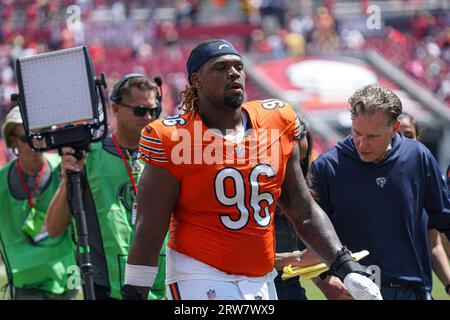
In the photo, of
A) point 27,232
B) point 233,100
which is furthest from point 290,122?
point 27,232

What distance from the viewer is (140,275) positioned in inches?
169

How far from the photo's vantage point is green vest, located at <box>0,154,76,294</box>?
6473mm

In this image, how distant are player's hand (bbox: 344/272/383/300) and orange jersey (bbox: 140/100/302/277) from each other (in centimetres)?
40

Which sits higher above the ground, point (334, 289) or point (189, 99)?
point (189, 99)

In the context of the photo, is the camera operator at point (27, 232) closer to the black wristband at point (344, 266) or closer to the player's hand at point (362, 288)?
the black wristband at point (344, 266)

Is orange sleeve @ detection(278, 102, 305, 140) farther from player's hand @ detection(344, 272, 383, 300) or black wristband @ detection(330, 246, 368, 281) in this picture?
player's hand @ detection(344, 272, 383, 300)

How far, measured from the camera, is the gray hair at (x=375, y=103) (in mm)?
5020

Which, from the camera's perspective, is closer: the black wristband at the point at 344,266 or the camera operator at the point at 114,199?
the black wristband at the point at 344,266

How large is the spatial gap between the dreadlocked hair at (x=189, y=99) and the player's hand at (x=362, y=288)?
40.8 inches

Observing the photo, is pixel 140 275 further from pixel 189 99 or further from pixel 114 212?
pixel 114 212

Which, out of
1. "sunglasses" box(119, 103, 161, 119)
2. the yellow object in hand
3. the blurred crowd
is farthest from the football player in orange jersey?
the blurred crowd

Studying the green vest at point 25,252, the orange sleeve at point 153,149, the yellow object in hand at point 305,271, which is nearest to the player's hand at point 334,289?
the yellow object in hand at point 305,271

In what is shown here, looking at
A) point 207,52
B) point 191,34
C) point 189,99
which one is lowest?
point 191,34

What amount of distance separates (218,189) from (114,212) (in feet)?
5.16
